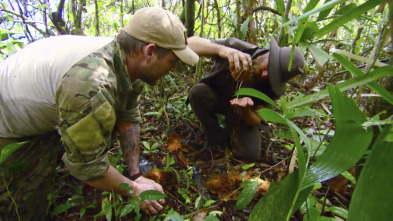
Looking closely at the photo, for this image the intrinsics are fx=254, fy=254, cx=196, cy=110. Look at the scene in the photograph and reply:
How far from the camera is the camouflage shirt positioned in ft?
3.92

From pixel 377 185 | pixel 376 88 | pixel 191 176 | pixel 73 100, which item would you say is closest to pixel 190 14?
pixel 191 176

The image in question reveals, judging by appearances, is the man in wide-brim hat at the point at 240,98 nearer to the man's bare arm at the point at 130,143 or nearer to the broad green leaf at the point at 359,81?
the man's bare arm at the point at 130,143

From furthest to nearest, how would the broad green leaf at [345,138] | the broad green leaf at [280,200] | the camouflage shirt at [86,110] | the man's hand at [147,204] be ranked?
the man's hand at [147,204] < the camouflage shirt at [86,110] < the broad green leaf at [280,200] < the broad green leaf at [345,138]

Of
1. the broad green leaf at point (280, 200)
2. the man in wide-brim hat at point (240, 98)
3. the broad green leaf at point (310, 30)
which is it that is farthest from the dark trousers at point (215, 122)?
the broad green leaf at point (280, 200)

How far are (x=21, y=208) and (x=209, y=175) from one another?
1237 millimetres

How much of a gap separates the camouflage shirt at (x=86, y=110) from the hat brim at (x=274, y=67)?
1.17 metres

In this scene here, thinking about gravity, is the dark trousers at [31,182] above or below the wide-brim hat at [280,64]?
below

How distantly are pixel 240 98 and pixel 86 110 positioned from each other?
1.27 m

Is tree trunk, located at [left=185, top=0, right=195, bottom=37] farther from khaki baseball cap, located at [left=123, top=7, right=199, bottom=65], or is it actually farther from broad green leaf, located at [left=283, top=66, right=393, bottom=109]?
broad green leaf, located at [left=283, top=66, right=393, bottom=109]

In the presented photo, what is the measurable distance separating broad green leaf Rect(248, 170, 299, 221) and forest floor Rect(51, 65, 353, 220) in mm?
263

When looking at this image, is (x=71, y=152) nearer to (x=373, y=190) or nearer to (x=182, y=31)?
(x=182, y=31)

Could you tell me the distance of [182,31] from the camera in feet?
5.32

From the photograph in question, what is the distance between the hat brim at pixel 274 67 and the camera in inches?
76.0

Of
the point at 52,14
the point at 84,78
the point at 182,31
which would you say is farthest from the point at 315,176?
the point at 52,14
